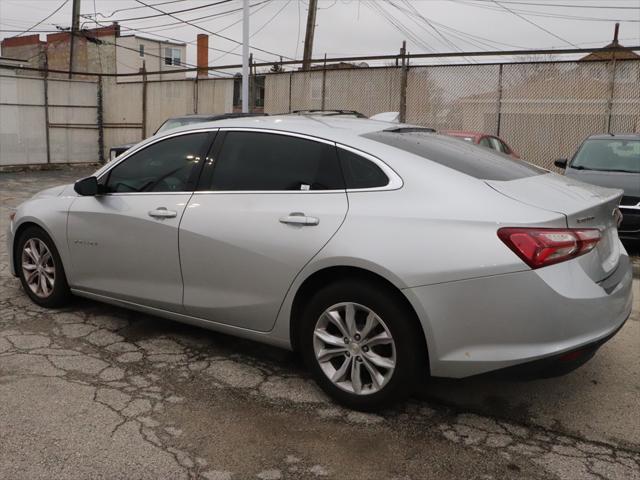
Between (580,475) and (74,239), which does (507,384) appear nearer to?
(580,475)

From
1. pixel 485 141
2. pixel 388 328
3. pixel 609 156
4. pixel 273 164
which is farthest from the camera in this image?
pixel 485 141

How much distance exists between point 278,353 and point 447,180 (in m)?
1.75

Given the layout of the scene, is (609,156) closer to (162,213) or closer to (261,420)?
(162,213)

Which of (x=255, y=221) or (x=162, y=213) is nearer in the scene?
(x=255, y=221)

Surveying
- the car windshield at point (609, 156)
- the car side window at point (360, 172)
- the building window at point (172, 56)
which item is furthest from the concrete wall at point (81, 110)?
the building window at point (172, 56)

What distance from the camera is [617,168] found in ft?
27.8

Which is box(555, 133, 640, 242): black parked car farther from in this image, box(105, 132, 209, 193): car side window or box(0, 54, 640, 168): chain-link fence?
box(105, 132, 209, 193): car side window

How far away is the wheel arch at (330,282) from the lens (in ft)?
10.3

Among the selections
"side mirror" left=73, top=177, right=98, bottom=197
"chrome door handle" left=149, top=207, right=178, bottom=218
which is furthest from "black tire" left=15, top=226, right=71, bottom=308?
"chrome door handle" left=149, top=207, right=178, bottom=218

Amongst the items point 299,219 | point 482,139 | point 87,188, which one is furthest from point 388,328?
point 482,139

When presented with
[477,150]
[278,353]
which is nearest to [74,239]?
[278,353]

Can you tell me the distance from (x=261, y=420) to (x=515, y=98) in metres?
11.0

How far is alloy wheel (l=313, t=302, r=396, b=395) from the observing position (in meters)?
3.22

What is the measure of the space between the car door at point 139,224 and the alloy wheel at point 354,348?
44.4 inches
